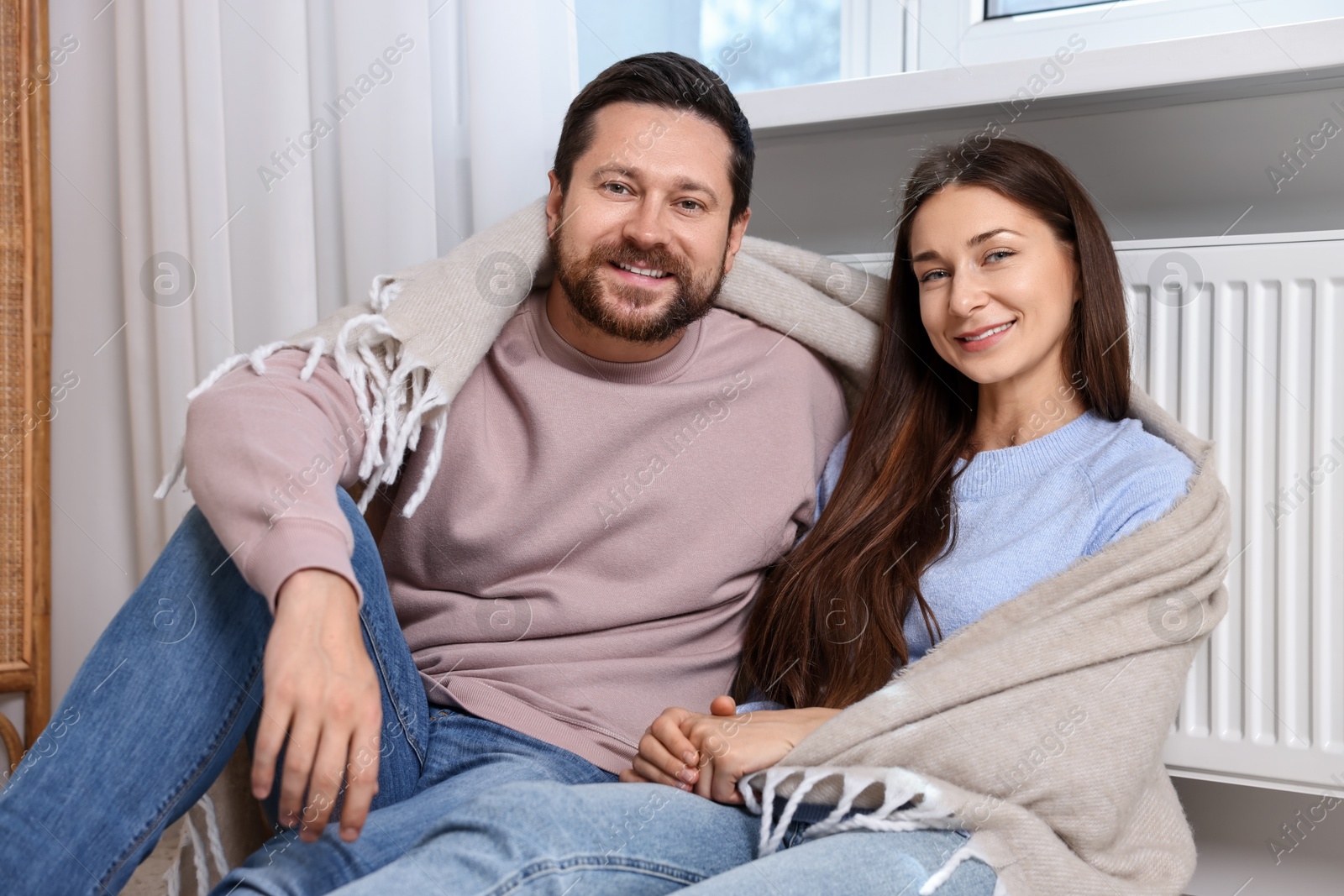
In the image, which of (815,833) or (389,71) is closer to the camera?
(815,833)

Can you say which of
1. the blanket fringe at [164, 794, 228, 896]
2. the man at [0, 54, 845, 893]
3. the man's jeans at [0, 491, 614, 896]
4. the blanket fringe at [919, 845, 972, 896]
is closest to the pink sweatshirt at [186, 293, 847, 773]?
the man at [0, 54, 845, 893]

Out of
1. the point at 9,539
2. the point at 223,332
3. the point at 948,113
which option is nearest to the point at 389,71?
the point at 223,332

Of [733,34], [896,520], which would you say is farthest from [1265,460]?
[733,34]

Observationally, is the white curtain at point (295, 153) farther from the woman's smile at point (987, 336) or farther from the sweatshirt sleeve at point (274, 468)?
the woman's smile at point (987, 336)

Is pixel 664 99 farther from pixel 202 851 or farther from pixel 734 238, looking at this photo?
pixel 202 851

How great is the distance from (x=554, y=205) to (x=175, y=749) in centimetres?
65

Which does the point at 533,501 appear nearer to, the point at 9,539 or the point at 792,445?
the point at 792,445

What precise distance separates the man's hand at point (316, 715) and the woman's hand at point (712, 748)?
0.84 feet

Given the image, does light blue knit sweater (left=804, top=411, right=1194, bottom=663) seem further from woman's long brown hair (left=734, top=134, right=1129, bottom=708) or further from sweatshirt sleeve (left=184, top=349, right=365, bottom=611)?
sweatshirt sleeve (left=184, top=349, right=365, bottom=611)

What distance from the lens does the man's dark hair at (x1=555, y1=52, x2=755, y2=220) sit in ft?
3.52

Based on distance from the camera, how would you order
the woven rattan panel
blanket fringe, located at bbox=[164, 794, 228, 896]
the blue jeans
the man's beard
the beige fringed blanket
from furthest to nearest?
the woven rattan panel
the man's beard
blanket fringe, located at bbox=[164, 794, 228, 896]
the beige fringed blanket
the blue jeans

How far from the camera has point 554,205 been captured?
3.71 ft

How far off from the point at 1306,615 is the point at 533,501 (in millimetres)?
810

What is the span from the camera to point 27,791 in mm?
713
